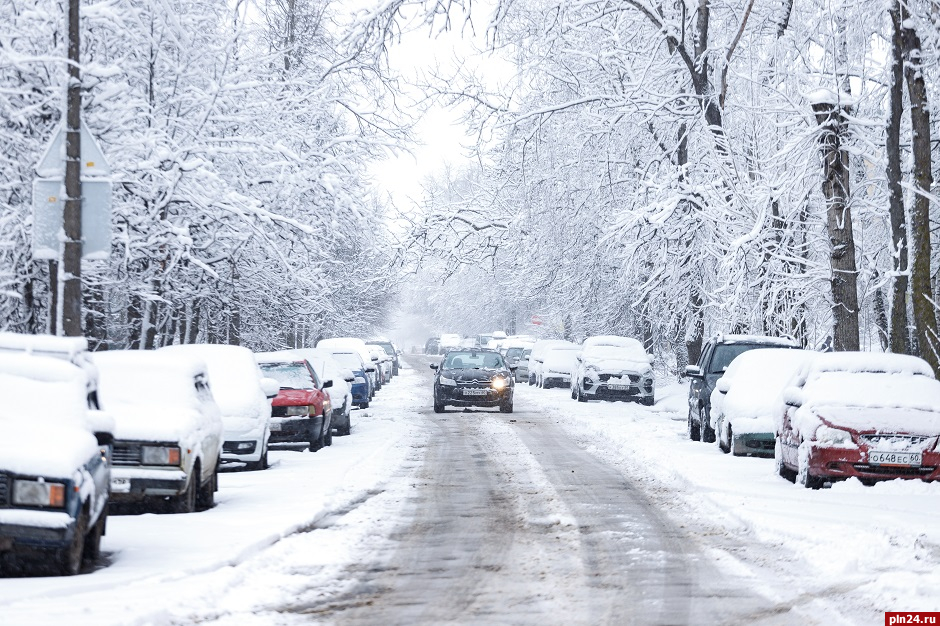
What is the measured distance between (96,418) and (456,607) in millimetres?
3259

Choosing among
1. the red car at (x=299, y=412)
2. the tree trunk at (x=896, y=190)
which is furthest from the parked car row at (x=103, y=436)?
the tree trunk at (x=896, y=190)

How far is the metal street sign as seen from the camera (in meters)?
14.5

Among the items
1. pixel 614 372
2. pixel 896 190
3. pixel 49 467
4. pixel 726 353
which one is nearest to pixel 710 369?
pixel 726 353

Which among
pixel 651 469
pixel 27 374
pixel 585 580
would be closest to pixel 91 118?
pixel 651 469

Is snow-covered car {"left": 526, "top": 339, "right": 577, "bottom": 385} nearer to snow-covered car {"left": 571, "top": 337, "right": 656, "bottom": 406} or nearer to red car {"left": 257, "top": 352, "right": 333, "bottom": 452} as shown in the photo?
snow-covered car {"left": 571, "top": 337, "right": 656, "bottom": 406}

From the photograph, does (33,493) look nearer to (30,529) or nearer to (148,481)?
(30,529)

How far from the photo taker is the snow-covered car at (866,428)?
1444cm

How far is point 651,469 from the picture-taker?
1778 centimetres

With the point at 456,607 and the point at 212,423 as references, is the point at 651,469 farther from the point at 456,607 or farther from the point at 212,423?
the point at 456,607

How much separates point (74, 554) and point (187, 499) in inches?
139

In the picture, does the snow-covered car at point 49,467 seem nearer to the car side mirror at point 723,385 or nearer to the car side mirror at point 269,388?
the car side mirror at point 269,388

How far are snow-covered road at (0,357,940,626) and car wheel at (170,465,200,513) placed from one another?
15cm

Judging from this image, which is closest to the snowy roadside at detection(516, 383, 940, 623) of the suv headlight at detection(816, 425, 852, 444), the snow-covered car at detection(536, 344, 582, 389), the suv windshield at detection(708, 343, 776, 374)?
the suv headlight at detection(816, 425, 852, 444)

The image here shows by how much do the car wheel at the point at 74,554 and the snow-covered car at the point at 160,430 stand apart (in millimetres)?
3020
